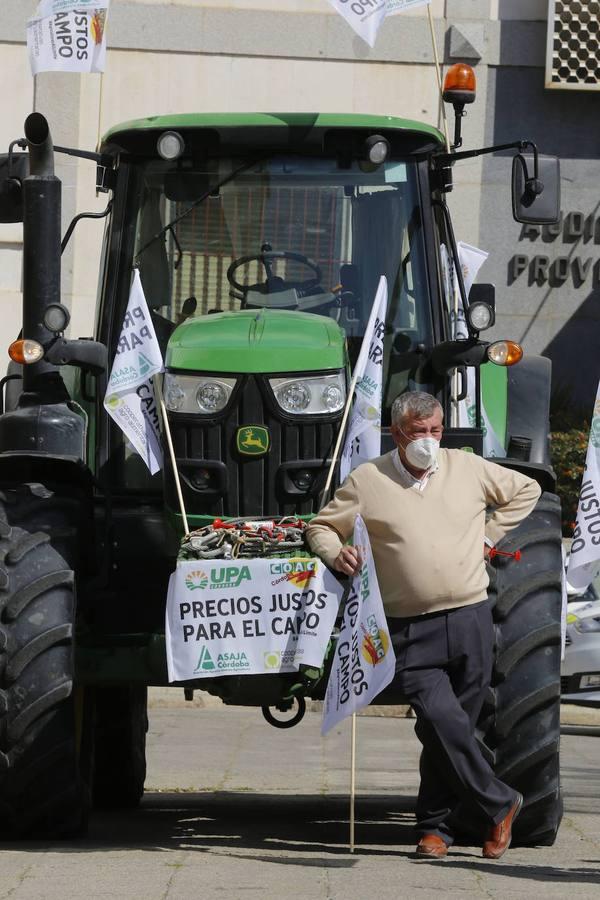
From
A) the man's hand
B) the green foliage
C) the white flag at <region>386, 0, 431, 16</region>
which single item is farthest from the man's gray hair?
the green foliage

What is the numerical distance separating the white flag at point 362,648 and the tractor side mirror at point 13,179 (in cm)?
216

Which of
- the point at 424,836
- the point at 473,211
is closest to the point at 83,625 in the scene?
the point at 424,836

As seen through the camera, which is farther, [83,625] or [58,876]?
[83,625]

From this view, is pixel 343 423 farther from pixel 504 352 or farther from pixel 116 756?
pixel 116 756

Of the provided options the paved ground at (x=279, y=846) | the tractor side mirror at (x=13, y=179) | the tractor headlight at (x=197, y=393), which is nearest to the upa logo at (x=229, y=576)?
the tractor headlight at (x=197, y=393)

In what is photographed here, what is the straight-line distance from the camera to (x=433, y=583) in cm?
673

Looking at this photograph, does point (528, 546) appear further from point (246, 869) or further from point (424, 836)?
point (246, 869)

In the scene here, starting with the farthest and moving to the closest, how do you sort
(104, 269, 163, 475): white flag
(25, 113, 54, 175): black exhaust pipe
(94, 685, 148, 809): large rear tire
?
1. (94, 685, 148, 809): large rear tire
2. (25, 113, 54, 175): black exhaust pipe
3. (104, 269, 163, 475): white flag

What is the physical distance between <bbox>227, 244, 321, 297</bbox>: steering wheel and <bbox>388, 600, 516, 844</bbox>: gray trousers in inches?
66.8

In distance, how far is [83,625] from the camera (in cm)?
741

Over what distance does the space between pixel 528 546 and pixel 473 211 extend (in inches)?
505

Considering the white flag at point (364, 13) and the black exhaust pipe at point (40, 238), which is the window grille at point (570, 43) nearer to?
the white flag at point (364, 13)

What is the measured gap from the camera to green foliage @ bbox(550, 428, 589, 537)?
18047 mm

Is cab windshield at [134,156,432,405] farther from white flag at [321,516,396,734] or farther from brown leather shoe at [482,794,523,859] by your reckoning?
brown leather shoe at [482,794,523,859]
